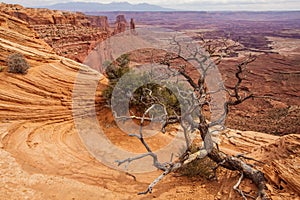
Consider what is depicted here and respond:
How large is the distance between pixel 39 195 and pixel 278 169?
17.8 feet

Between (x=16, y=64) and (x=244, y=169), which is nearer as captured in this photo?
(x=244, y=169)

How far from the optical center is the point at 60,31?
1131 inches

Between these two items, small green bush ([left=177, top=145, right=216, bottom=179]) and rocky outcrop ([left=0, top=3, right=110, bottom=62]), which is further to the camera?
rocky outcrop ([left=0, top=3, right=110, bottom=62])

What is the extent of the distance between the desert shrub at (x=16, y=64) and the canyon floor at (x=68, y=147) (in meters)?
0.29

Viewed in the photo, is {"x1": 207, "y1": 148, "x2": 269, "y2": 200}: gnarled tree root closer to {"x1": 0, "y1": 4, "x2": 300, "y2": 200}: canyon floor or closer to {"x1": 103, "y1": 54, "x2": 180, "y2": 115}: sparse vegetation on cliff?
{"x1": 0, "y1": 4, "x2": 300, "y2": 200}: canyon floor

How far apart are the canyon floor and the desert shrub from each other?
0.29 metres

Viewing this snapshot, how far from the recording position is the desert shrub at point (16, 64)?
11211mm

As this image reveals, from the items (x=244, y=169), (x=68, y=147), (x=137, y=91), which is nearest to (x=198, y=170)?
(x=244, y=169)

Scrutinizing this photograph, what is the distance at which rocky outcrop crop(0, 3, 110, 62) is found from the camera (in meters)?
26.9

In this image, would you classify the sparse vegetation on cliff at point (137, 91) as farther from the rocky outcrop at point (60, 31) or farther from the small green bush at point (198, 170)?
the rocky outcrop at point (60, 31)

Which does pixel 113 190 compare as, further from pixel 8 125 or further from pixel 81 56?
pixel 81 56

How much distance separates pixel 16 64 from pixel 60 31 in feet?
62.3

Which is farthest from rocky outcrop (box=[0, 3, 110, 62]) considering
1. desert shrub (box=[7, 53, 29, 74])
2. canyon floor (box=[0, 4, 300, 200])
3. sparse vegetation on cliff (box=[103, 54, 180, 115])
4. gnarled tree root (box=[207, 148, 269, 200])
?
gnarled tree root (box=[207, 148, 269, 200])

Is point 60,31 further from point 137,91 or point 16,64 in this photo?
point 137,91
